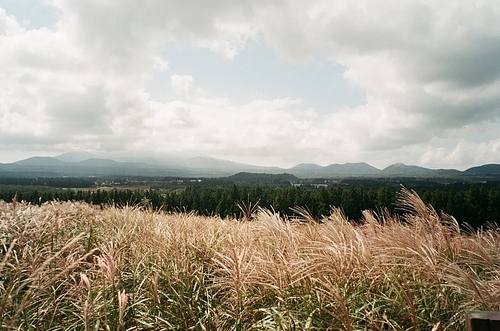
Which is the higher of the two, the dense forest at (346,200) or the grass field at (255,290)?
the grass field at (255,290)

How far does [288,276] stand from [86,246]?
3.00 m

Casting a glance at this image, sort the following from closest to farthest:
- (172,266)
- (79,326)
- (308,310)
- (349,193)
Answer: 1. (308,310)
2. (79,326)
3. (172,266)
4. (349,193)

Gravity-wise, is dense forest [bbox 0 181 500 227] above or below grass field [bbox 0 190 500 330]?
below

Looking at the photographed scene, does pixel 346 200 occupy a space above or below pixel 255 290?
below

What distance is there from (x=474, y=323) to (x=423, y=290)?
1.55 metres

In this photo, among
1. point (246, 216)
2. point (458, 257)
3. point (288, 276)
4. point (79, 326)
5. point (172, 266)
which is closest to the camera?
point (79, 326)

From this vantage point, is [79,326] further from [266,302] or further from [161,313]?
[266,302]

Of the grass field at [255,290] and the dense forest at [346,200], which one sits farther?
the dense forest at [346,200]

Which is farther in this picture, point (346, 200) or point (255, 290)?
point (346, 200)

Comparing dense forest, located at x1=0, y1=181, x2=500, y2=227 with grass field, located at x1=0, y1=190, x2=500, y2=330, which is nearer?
grass field, located at x1=0, y1=190, x2=500, y2=330

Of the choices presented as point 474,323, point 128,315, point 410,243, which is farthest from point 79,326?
point 410,243

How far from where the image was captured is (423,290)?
9.36ft

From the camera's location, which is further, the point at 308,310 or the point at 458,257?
the point at 458,257

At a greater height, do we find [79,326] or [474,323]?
[474,323]
